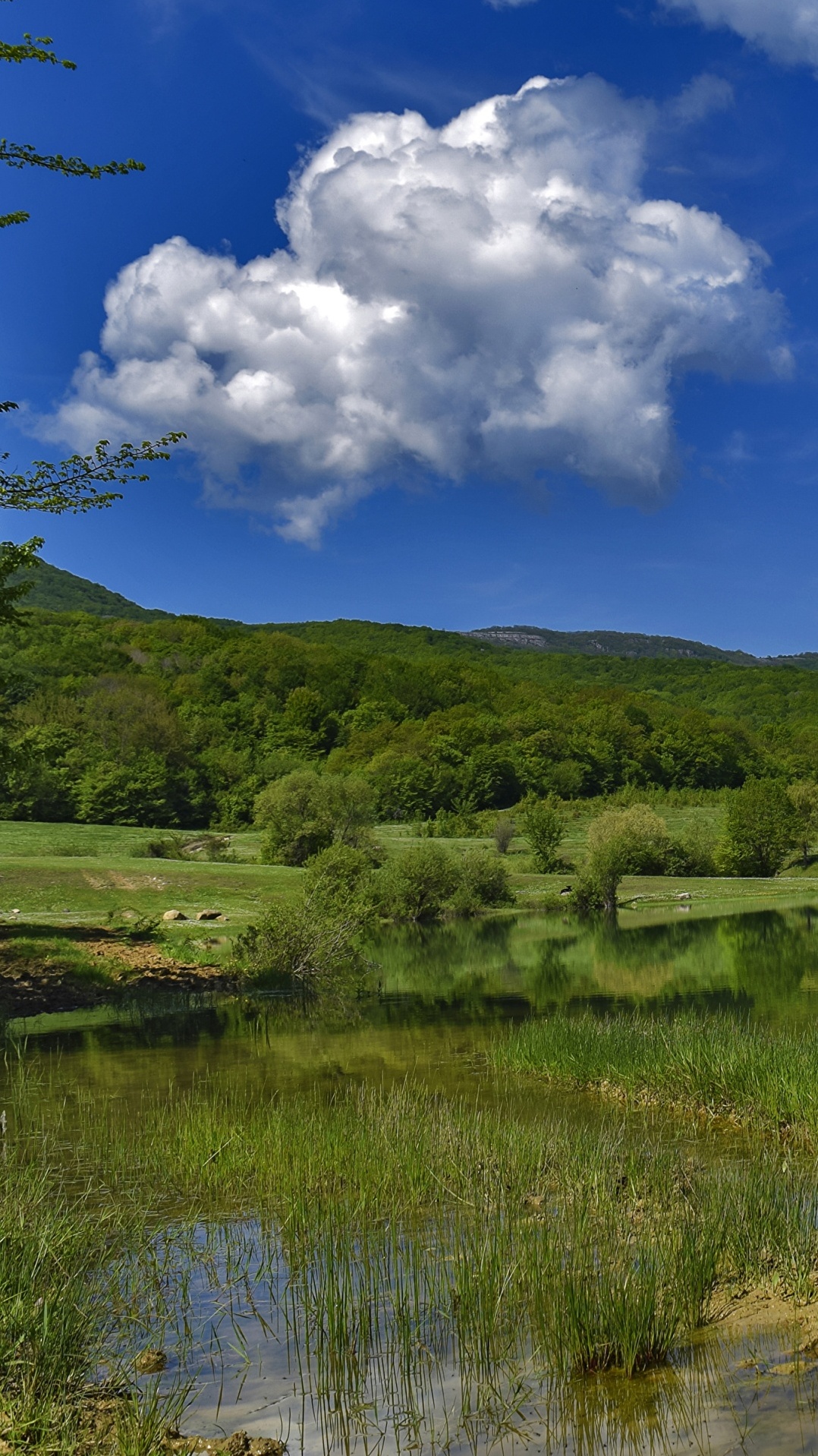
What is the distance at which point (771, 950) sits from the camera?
34875mm

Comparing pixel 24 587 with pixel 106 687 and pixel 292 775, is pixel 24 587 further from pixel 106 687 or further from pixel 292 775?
pixel 106 687

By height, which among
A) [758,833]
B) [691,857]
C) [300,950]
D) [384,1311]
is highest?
[384,1311]

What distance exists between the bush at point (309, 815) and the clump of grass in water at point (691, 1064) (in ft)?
146

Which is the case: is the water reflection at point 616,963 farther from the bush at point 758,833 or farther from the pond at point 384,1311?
the bush at point 758,833

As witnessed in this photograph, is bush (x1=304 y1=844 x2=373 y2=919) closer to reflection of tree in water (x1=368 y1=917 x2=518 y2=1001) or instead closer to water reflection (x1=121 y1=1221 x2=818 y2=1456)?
reflection of tree in water (x1=368 y1=917 x2=518 y2=1001)

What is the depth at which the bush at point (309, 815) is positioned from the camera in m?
62.0

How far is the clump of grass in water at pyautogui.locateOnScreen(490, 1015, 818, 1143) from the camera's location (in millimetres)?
A: 12211

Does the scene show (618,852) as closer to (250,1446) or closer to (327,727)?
(250,1446)

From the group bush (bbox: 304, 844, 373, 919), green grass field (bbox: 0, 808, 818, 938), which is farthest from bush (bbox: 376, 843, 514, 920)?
green grass field (bbox: 0, 808, 818, 938)

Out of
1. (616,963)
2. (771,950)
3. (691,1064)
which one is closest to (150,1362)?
(691,1064)

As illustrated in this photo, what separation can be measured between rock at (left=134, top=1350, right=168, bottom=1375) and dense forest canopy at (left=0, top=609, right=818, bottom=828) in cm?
6217

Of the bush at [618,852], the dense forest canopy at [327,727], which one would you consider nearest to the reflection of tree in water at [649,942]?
the bush at [618,852]

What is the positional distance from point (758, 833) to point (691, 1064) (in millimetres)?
65952

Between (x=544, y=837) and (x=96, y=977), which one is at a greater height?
(x=544, y=837)
